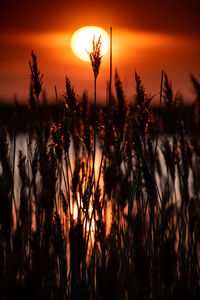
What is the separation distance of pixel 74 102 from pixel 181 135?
72 centimetres

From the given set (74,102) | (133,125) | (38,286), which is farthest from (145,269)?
(74,102)

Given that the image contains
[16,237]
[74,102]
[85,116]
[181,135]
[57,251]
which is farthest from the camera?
[85,116]

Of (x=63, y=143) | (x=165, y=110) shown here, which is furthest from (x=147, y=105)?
(x=165, y=110)

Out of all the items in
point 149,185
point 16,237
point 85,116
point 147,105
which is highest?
point 85,116

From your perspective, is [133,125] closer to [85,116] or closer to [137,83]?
[137,83]

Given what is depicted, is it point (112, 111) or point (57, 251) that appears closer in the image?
point (57, 251)

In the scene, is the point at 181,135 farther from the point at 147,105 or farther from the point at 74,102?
the point at 74,102

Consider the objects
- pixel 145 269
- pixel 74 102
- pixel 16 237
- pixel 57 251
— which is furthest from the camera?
pixel 74 102

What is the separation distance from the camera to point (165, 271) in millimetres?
1112

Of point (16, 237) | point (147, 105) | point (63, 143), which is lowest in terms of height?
point (16, 237)

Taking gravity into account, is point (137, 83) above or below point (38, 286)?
above

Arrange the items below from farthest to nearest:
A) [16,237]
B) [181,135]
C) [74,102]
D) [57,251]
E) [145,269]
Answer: [181,135] → [74,102] → [57,251] → [16,237] → [145,269]

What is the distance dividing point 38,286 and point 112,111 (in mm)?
843

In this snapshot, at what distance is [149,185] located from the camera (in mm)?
1348
